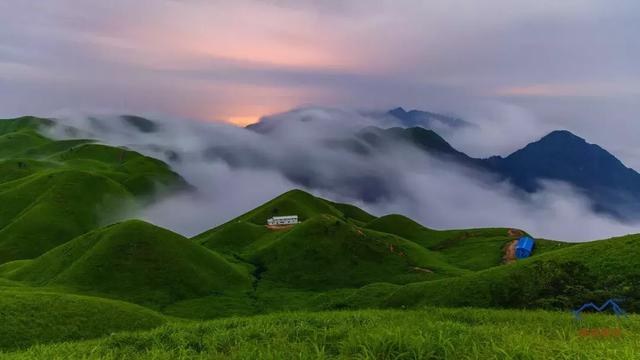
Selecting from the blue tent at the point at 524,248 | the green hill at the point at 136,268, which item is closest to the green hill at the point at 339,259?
the green hill at the point at 136,268

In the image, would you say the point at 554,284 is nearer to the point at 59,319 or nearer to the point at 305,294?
the point at 59,319

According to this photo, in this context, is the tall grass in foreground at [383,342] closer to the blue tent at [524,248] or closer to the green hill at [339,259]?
the green hill at [339,259]

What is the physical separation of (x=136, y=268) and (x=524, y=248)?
99.4m

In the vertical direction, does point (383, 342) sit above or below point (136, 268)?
above

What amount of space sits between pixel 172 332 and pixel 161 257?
293ft

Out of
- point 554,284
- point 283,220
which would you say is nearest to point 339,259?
point 283,220

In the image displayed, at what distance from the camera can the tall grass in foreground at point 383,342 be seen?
573 inches

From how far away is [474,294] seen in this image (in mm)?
50125

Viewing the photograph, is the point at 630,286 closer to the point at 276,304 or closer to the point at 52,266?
the point at 276,304

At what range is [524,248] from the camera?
5017 inches

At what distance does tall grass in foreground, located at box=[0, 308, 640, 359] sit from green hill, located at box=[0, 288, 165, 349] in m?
24.2

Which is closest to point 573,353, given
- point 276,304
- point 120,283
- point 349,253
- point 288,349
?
point 288,349

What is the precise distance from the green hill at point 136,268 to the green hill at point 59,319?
142 ft

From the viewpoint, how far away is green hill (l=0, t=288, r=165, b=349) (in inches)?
1656
